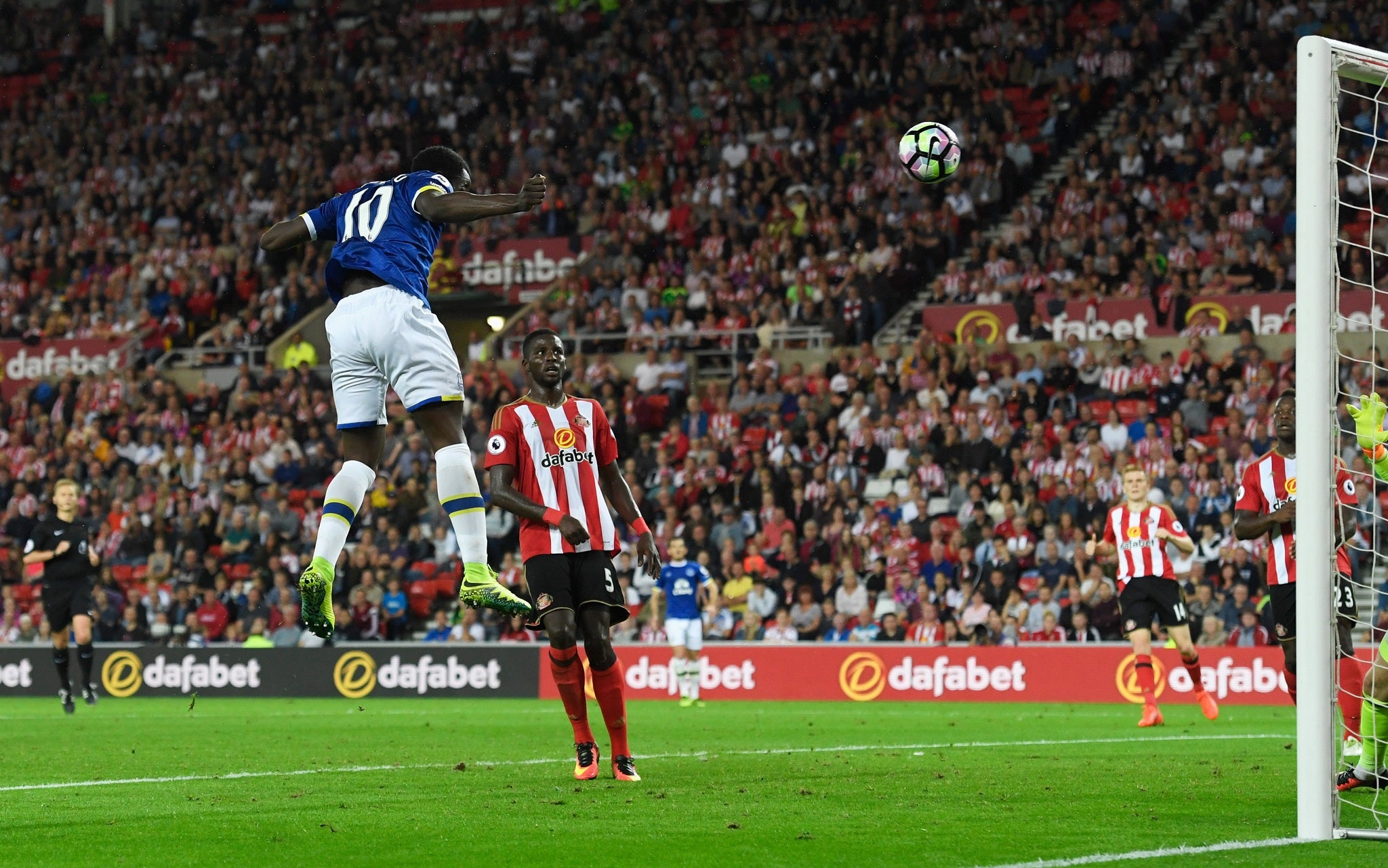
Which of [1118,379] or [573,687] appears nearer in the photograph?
[573,687]

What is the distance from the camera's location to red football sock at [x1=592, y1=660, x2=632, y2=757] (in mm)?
9422

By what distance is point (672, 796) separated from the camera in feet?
27.6

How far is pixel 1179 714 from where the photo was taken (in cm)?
1695

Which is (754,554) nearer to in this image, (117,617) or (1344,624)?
(117,617)

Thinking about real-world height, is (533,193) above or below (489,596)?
above

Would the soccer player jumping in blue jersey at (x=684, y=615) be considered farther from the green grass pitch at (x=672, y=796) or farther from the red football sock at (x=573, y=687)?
the red football sock at (x=573, y=687)

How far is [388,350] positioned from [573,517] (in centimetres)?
151

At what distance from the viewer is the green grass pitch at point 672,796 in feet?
21.3

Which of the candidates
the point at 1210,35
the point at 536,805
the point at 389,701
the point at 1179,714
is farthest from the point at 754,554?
the point at 536,805

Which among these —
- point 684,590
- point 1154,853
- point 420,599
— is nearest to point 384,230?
point 1154,853

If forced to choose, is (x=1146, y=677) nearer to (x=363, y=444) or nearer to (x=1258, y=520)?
(x=1258, y=520)

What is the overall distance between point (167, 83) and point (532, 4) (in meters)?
7.85

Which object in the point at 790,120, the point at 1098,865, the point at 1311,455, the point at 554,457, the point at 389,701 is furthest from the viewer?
the point at 790,120

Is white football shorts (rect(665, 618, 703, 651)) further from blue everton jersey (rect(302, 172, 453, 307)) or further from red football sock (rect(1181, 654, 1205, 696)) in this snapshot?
blue everton jersey (rect(302, 172, 453, 307))
